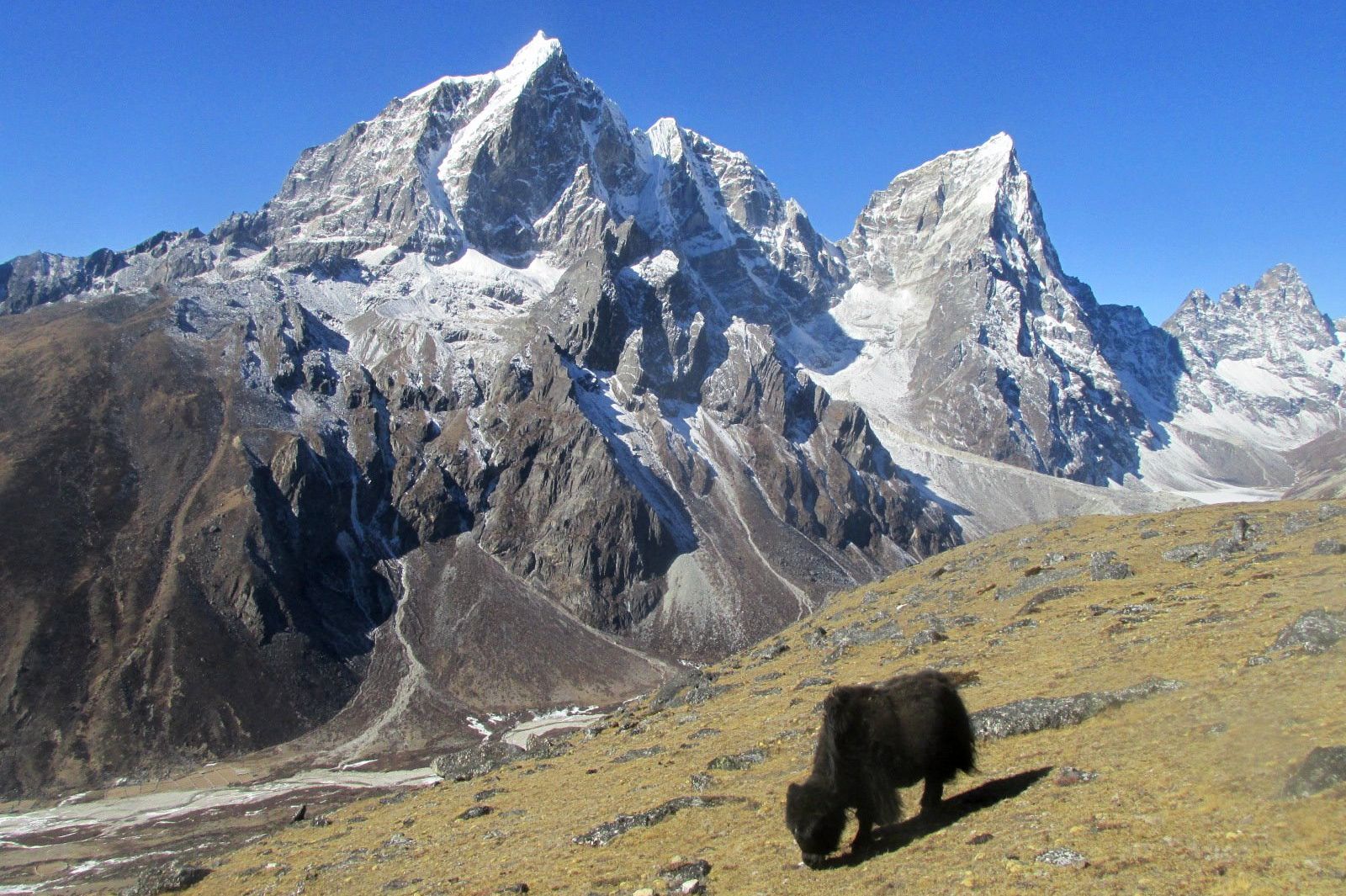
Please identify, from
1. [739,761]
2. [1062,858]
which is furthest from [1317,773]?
[739,761]

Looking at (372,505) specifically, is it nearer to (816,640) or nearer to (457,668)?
(457,668)

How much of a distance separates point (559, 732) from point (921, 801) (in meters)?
126

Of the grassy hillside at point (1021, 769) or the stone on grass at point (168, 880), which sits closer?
the grassy hillside at point (1021, 769)

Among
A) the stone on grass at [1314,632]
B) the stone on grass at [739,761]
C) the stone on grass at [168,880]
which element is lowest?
the stone on grass at [168,880]

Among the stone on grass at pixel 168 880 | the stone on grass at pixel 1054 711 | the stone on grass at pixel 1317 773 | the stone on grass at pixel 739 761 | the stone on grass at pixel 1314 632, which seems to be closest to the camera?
the stone on grass at pixel 1317 773

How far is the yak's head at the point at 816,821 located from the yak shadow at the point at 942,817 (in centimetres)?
43

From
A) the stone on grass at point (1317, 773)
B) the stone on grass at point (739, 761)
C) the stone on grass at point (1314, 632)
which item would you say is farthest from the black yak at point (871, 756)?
the stone on grass at point (739, 761)

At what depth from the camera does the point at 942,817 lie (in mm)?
19125

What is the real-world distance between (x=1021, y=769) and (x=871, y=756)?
538 cm

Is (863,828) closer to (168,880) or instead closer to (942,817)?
(942,817)

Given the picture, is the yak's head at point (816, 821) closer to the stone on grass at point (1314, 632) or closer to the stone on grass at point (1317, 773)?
the stone on grass at point (1317, 773)

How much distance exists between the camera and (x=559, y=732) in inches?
5394

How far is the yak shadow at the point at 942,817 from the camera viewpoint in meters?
18.2

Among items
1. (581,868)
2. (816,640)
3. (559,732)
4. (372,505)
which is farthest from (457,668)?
(581,868)
